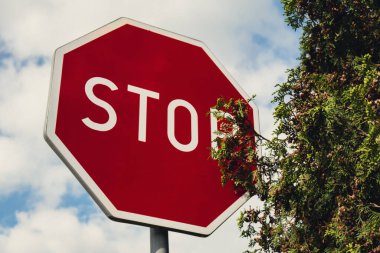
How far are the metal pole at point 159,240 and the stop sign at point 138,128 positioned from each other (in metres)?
0.03

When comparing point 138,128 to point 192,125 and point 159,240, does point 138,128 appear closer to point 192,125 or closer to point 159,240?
point 192,125

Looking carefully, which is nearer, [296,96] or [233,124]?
[233,124]

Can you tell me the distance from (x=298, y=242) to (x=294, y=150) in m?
0.85

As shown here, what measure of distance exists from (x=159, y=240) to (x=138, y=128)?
0.51 m

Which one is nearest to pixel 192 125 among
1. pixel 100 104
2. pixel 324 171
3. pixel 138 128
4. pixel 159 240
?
pixel 138 128

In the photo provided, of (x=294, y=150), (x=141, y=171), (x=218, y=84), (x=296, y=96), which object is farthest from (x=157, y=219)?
(x=296, y=96)

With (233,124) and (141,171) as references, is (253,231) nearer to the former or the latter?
(233,124)

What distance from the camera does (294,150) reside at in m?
3.90

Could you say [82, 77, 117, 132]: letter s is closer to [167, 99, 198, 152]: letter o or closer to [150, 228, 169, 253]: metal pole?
[167, 99, 198, 152]: letter o

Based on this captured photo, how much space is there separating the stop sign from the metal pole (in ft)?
0.11

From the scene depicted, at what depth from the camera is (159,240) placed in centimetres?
163

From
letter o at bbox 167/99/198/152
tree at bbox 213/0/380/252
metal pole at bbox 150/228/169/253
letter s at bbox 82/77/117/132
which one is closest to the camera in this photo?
metal pole at bbox 150/228/169/253

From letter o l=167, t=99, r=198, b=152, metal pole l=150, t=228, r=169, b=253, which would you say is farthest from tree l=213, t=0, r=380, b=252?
metal pole l=150, t=228, r=169, b=253

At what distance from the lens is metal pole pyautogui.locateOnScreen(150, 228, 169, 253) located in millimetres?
1609
